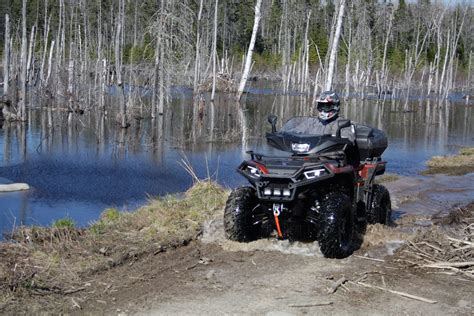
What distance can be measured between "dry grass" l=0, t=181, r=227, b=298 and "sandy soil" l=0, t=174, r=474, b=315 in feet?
0.64

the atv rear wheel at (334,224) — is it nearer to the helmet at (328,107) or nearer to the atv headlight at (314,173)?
the atv headlight at (314,173)

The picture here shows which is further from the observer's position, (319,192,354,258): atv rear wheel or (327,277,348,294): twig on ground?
(319,192,354,258): atv rear wheel

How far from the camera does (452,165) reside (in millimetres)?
21531

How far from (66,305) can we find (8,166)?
1414cm

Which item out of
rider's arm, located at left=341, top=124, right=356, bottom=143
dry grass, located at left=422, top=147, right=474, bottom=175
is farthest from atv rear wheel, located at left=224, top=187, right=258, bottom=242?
dry grass, located at left=422, top=147, right=474, bottom=175

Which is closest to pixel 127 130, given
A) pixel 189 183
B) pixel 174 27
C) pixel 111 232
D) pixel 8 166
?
pixel 174 27

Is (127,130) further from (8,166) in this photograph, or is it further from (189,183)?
(189,183)

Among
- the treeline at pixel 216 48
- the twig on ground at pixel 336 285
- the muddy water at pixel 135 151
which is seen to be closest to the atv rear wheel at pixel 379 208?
the twig on ground at pixel 336 285

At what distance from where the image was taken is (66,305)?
6500mm

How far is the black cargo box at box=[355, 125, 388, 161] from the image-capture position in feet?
32.2

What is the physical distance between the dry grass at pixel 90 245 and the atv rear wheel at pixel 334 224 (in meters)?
1.95

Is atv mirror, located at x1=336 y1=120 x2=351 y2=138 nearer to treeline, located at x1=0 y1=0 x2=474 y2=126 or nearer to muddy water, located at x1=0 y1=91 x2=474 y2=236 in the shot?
muddy water, located at x1=0 y1=91 x2=474 y2=236

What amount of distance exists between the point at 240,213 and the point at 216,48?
229 feet

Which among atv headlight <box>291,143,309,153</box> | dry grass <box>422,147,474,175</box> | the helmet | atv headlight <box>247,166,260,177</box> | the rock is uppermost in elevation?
the helmet
